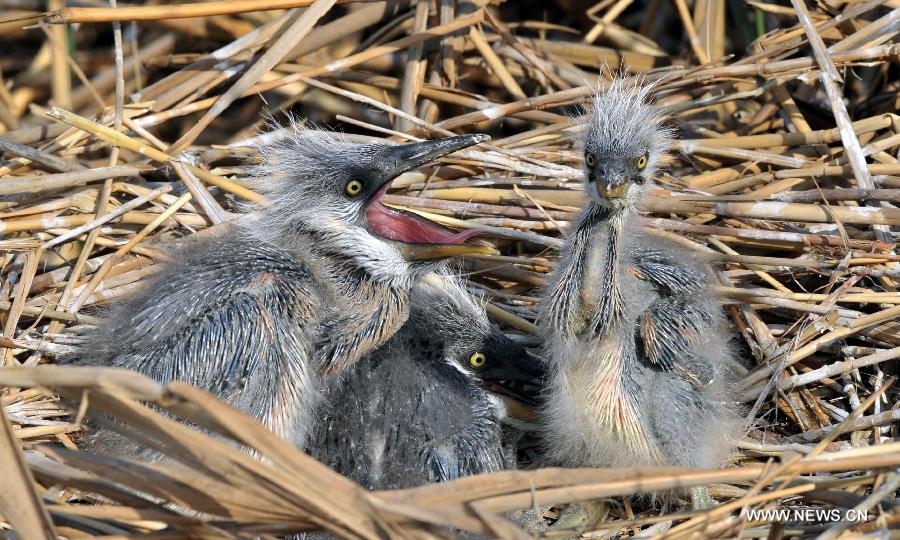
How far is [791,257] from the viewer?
11.6ft

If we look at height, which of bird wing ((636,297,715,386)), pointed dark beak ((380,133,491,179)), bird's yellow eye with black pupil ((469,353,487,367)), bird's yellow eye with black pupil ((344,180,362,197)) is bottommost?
bird wing ((636,297,715,386))

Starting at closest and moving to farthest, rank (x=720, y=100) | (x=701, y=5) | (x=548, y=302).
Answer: (x=548, y=302) → (x=720, y=100) → (x=701, y=5)

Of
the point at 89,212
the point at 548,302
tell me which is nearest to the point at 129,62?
the point at 89,212

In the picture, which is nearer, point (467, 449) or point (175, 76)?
point (467, 449)

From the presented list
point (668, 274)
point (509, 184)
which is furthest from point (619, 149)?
point (509, 184)

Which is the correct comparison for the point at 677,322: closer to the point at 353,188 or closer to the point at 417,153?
the point at 417,153

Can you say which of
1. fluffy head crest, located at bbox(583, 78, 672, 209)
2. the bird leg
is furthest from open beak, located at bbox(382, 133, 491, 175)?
the bird leg

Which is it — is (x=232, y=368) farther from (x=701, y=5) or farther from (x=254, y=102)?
(x=701, y=5)

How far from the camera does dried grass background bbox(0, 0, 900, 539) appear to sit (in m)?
2.44

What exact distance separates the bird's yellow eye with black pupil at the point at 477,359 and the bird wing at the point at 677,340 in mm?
503

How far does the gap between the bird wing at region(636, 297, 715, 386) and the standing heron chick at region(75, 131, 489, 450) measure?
1.79 ft

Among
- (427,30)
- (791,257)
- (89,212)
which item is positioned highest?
(427,30)

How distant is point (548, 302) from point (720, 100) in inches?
55.7

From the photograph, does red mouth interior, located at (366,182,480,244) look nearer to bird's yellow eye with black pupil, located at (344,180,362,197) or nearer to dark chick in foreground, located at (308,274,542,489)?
bird's yellow eye with black pupil, located at (344,180,362,197)
